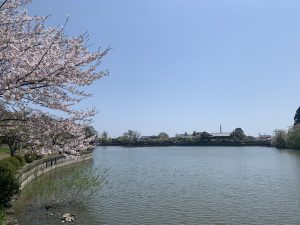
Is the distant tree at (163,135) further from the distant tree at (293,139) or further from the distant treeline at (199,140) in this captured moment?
the distant tree at (293,139)

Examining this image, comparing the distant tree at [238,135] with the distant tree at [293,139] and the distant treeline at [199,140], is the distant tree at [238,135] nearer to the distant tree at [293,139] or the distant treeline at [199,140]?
the distant treeline at [199,140]

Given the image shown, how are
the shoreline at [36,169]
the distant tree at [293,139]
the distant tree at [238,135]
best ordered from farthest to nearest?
1. the distant tree at [238,135]
2. the distant tree at [293,139]
3. the shoreline at [36,169]

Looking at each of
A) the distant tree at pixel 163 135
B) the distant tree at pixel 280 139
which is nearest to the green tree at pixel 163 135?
the distant tree at pixel 163 135

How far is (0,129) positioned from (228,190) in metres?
20.9

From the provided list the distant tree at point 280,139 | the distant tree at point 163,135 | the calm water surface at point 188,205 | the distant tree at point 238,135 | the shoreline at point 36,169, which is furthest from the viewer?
the distant tree at point 163,135

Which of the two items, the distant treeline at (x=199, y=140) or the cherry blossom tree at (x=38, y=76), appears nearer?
the cherry blossom tree at (x=38, y=76)

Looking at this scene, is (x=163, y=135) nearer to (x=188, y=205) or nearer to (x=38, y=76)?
(x=188, y=205)

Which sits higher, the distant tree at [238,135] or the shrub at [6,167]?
the distant tree at [238,135]

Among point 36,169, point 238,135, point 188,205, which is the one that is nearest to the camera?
point 188,205

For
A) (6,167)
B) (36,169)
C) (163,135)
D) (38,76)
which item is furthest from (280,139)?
(38,76)

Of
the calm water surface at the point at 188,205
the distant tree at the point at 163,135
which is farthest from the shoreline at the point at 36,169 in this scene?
the distant tree at the point at 163,135

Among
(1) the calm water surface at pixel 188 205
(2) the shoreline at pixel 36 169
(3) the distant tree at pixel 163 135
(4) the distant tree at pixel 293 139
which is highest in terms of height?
(3) the distant tree at pixel 163 135

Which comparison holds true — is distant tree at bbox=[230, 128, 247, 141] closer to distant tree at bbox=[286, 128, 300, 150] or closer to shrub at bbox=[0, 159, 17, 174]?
distant tree at bbox=[286, 128, 300, 150]

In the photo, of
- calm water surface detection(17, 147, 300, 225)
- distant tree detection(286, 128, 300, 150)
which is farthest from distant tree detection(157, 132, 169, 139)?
calm water surface detection(17, 147, 300, 225)
